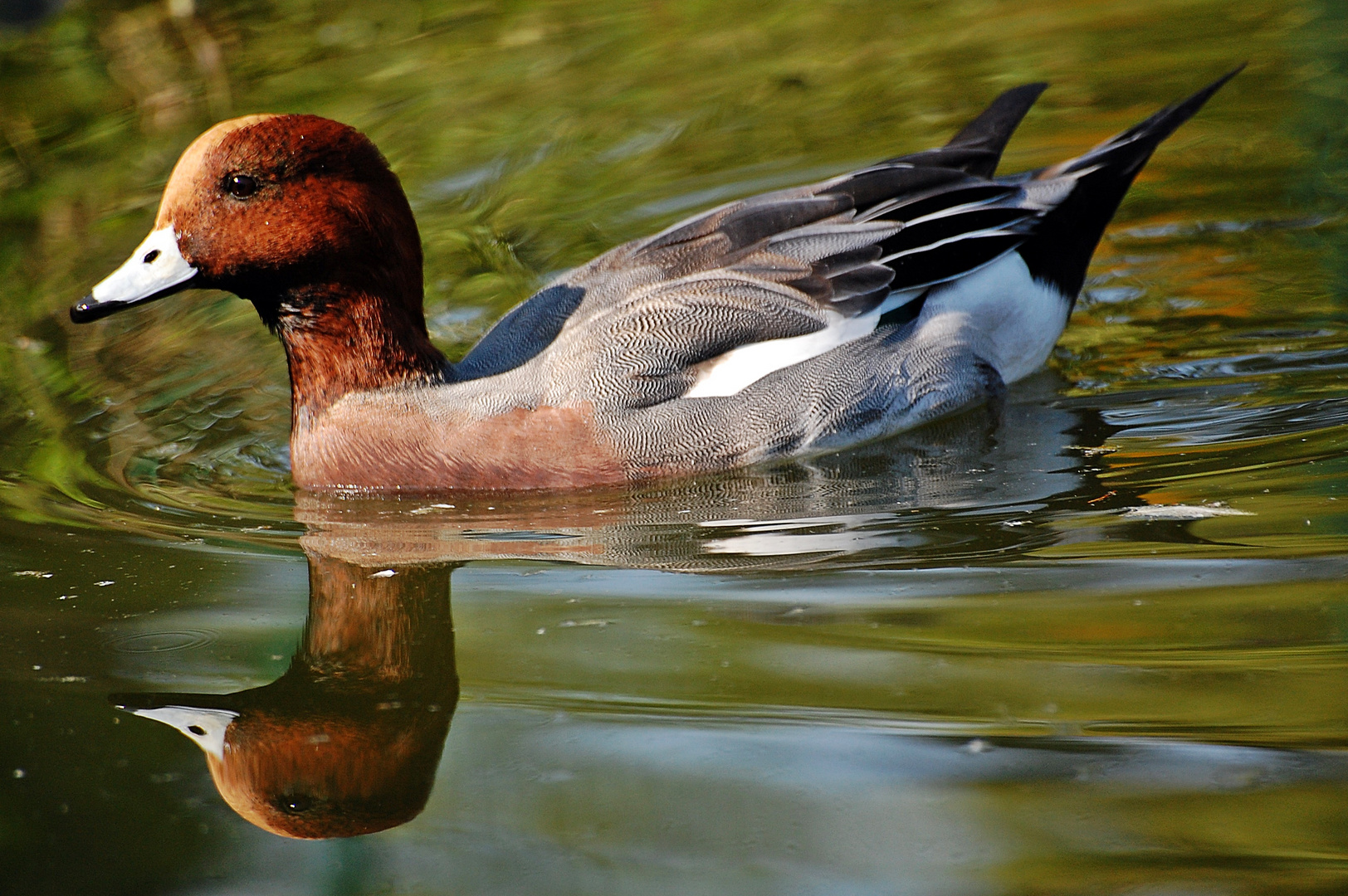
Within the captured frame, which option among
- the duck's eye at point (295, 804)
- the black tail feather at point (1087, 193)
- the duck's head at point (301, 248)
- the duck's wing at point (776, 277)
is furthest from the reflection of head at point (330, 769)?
the black tail feather at point (1087, 193)

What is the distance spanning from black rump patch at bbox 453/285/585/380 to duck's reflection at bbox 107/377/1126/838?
433 mm

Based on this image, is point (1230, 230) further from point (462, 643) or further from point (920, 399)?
point (462, 643)

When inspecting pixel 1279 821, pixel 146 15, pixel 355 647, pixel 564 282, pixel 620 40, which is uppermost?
pixel 146 15

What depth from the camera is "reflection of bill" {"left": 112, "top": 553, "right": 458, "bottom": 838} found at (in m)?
2.55

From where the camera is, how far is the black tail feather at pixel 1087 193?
4895 mm

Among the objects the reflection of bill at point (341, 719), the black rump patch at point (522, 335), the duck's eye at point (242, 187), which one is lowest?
the reflection of bill at point (341, 719)

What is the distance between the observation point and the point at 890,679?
2.73 meters

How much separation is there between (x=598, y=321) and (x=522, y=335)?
270mm

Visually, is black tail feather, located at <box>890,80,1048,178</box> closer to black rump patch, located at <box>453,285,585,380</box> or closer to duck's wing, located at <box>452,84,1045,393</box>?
duck's wing, located at <box>452,84,1045,393</box>

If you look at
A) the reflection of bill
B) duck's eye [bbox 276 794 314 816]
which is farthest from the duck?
duck's eye [bbox 276 794 314 816]

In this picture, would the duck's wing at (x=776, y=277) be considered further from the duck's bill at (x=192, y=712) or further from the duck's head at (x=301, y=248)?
the duck's bill at (x=192, y=712)

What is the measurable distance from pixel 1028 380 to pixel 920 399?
0.63m

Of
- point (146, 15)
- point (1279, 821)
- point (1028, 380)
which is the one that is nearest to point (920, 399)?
point (1028, 380)

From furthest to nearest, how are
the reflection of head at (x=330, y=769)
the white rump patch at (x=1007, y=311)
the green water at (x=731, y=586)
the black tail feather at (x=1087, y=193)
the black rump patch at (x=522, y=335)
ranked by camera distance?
the black tail feather at (x=1087, y=193) < the white rump patch at (x=1007, y=311) < the black rump patch at (x=522, y=335) < the reflection of head at (x=330, y=769) < the green water at (x=731, y=586)
